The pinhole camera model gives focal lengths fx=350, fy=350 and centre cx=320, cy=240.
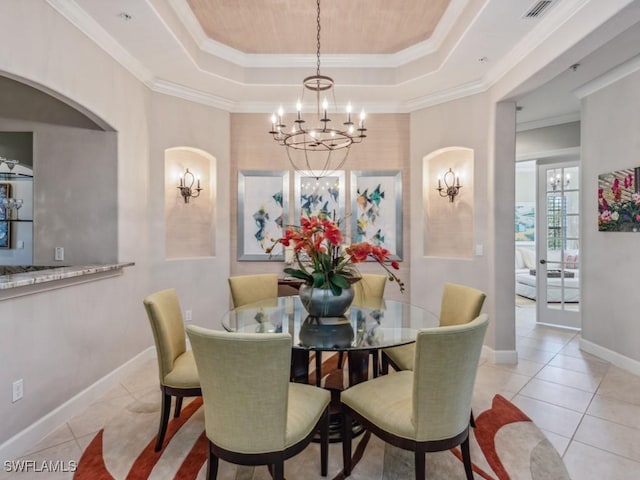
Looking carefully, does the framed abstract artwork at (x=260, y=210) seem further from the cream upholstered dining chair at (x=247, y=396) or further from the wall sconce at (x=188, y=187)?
the cream upholstered dining chair at (x=247, y=396)

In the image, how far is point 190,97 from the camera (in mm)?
3859

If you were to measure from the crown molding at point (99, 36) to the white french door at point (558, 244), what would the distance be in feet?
17.0

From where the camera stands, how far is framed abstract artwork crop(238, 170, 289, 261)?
14.0 feet

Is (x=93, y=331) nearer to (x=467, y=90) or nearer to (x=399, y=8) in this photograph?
(x=399, y=8)

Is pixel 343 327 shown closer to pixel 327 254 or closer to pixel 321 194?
pixel 327 254

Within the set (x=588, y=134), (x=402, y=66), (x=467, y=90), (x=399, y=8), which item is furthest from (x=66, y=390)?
(x=588, y=134)

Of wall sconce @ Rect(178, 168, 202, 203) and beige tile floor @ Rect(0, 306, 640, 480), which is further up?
wall sconce @ Rect(178, 168, 202, 203)

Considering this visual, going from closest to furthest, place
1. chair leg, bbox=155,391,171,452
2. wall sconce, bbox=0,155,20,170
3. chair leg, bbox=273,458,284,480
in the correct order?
chair leg, bbox=273,458,284,480, chair leg, bbox=155,391,171,452, wall sconce, bbox=0,155,20,170

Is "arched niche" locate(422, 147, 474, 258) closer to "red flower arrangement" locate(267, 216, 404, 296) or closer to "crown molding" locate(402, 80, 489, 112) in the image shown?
"crown molding" locate(402, 80, 489, 112)

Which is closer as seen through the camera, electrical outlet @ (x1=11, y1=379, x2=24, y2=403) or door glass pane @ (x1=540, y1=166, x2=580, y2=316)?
electrical outlet @ (x1=11, y1=379, x2=24, y2=403)

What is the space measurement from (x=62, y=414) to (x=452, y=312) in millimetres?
2873

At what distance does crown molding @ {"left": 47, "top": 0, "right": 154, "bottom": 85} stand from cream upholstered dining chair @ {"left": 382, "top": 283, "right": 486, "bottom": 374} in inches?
127

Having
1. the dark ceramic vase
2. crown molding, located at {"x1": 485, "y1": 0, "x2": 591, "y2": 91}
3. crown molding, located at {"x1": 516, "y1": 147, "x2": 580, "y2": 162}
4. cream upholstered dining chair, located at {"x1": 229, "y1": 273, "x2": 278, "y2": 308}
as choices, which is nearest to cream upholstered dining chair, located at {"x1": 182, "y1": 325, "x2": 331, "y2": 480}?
the dark ceramic vase

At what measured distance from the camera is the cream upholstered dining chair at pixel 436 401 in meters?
1.52
